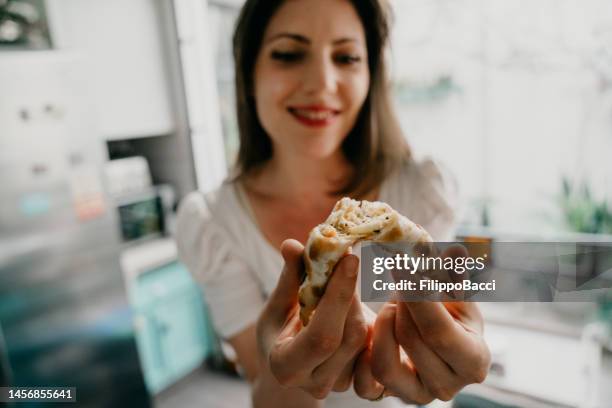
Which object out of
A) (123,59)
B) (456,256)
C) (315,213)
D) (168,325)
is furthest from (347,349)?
(123,59)

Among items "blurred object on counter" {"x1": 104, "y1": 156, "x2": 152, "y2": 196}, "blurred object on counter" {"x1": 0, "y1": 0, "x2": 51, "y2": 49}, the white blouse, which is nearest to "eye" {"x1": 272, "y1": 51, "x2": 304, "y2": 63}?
the white blouse

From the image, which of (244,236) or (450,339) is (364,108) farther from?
(450,339)

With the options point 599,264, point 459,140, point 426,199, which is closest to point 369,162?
point 426,199

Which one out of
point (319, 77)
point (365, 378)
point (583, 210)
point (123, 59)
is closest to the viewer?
point (365, 378)

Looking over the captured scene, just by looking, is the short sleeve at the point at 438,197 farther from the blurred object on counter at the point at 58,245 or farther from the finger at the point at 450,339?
the blurred object on counter at the point at 58,245

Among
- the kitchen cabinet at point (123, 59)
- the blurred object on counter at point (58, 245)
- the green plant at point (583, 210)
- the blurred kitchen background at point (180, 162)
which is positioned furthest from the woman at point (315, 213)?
the green plant at point (583, 210)

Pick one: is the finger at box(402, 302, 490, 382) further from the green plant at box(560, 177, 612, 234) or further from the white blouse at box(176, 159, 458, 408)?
the green plant at box(560, 177, 612, 234)

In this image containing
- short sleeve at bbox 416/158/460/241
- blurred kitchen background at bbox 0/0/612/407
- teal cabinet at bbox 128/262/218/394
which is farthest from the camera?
teal cabinet at bbox 128/262/218/394
